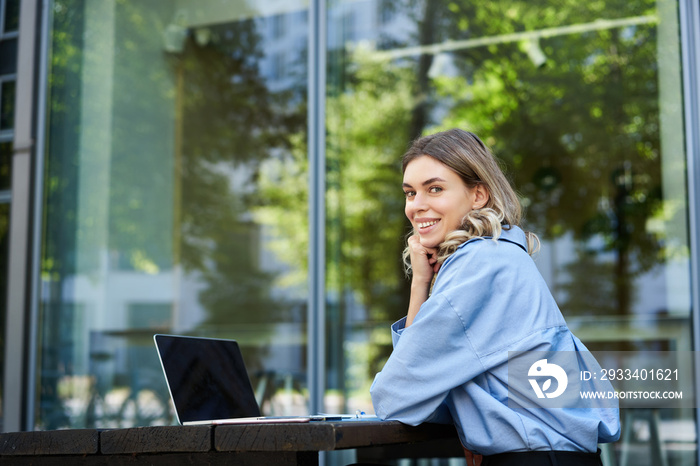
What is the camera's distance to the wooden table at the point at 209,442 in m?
1.30

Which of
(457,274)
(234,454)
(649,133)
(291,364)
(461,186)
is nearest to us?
(234,454)

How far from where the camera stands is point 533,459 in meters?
1.45

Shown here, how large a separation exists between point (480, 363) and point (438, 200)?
1.45 feet

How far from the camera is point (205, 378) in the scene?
76.4 inches

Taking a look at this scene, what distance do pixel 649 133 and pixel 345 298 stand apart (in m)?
3.27

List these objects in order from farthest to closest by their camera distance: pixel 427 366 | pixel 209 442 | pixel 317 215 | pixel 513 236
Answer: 1. pixel 317 215
2. pixel 513 236
3. pixel 427 366
4. pixel 209 442

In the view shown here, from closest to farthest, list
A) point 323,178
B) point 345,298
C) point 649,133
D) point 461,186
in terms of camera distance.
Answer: point 461,186 < point 323,178 < point 345,298 < point 649,133

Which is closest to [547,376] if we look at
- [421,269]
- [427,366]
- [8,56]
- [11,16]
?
[427,366]

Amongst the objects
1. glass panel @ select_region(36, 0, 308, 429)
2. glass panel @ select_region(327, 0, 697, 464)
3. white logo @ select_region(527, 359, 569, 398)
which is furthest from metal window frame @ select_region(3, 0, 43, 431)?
white logo @ select_region(527, 359, 569, 398)

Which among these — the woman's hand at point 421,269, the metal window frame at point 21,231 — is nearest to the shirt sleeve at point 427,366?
the woman's hand at point 421,269

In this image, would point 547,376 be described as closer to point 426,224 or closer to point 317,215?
point 426,224

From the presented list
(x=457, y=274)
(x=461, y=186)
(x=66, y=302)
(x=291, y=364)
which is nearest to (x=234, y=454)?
(x=457, y=274)

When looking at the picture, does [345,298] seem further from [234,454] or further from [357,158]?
[234,454]

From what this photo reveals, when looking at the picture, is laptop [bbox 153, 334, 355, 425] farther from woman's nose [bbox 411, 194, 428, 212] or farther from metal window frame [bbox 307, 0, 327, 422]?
metal window frame [bbox 307, 0, 327, 422]
